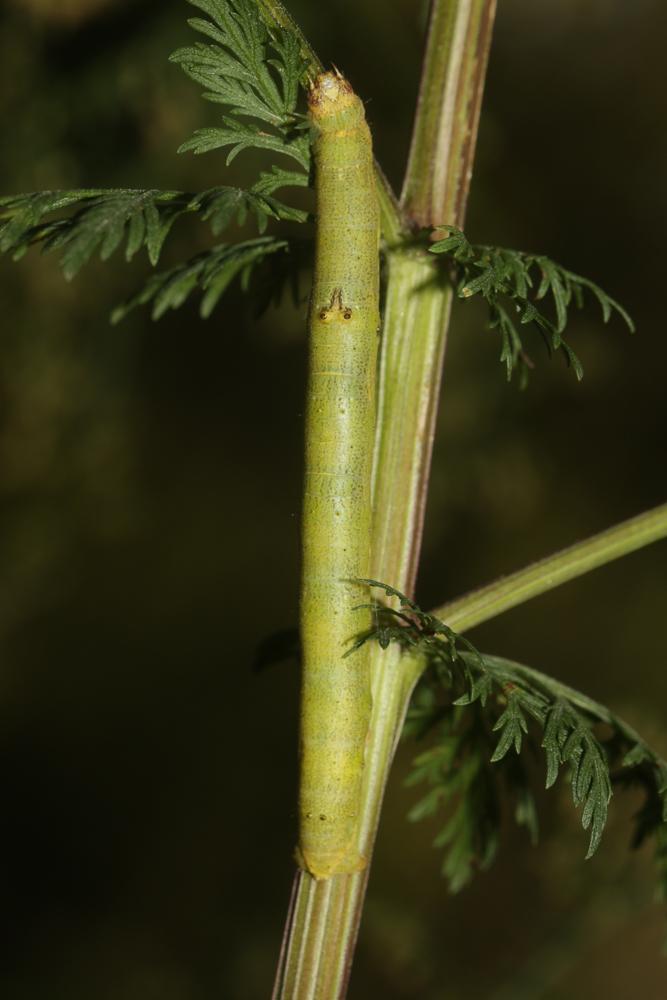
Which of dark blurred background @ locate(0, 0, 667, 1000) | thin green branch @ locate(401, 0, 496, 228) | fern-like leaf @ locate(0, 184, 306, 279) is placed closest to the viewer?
fern-like leaf @ locate(0, 184, 306, 279)

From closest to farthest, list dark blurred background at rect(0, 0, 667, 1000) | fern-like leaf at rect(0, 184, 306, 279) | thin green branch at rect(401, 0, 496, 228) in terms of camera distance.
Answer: fern-like leaf at rect(0, 184, 306, 279) < thin green branch at rect(401, 0, 496, 228) < dark blurred background at rect(0, 0, 667, 1000)

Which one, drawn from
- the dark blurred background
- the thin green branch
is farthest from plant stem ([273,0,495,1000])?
the dark blurred background

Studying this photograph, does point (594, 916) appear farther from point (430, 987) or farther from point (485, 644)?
point (485, 644)

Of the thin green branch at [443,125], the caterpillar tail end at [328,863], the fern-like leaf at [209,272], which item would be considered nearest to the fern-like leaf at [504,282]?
the thin green branch at [443,125]

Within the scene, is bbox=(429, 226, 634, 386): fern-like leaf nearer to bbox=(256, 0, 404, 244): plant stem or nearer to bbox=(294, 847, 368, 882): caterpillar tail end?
bbox=(256, 0, 404, 244): plant stem

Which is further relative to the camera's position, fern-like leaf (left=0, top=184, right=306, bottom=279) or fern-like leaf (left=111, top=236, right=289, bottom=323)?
fern-like leaf (left=111, top=236, right=289, bottom=323)

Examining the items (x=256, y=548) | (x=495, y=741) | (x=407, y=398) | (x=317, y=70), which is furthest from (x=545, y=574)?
(x=256, y=548)

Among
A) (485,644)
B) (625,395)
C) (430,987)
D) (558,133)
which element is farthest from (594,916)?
(558,133)

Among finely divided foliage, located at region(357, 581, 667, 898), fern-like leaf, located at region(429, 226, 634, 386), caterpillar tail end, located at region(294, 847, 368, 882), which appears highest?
fern-like leaf, located at region(429, 226, 634, 386)
